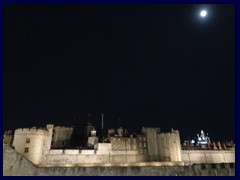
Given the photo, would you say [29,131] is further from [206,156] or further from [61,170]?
[206,156]

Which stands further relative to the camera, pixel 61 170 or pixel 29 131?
pixel 29 131

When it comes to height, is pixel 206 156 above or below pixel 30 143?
below

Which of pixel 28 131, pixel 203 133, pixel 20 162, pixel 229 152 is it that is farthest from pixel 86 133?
pixel 203 133

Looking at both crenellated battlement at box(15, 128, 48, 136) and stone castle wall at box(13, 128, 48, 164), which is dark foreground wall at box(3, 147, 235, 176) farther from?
crenellated battlement at box(15, 128, 48, 136)

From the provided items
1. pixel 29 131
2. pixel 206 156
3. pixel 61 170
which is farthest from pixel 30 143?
pixel 206 156

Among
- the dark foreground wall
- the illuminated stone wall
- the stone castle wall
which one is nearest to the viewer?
the dark foreground wall

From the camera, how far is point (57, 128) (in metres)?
43.4

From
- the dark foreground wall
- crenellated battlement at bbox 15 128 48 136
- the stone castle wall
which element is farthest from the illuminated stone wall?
crenellated battlement at bbox 15 128 48 136

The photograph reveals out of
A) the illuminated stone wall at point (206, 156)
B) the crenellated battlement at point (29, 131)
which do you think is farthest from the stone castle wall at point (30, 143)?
the illuminated stone wall at point (206, 156)

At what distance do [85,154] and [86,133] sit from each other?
15277mm

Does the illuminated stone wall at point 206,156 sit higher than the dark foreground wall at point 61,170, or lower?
lower

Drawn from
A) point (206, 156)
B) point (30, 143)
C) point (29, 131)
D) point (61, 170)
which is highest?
point (29, 131)

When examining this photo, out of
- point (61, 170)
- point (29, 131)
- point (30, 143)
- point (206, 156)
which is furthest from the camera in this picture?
point (206, 156)

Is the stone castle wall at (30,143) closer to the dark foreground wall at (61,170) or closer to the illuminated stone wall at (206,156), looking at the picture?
the dark foreground wall at (61,170)
